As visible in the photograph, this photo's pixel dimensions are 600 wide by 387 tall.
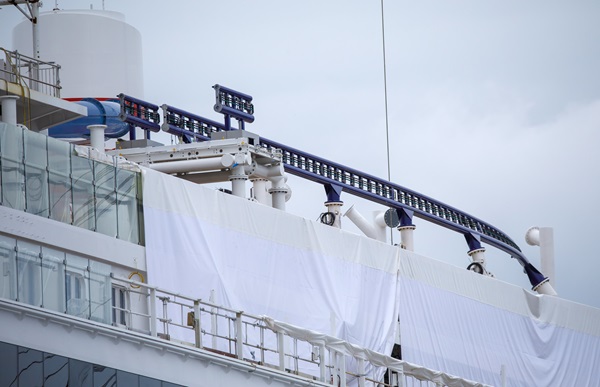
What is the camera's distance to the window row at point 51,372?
80.1 feet

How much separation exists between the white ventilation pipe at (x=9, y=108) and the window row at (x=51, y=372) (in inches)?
261

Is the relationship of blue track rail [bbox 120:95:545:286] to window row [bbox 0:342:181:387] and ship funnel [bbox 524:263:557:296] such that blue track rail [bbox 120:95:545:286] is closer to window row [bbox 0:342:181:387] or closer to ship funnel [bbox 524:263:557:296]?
ship funnel [bbox 524:263:557:296]

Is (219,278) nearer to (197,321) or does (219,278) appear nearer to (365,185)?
(197,321)

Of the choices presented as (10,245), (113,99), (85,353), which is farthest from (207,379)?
(113,99)

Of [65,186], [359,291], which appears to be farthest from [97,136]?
[359,291]

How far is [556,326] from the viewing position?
46156mm

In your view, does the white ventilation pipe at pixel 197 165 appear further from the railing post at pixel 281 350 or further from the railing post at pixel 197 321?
the railing post at pixel 197 321

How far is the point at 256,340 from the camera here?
33438 mm

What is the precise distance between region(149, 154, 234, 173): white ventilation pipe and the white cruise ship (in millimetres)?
50

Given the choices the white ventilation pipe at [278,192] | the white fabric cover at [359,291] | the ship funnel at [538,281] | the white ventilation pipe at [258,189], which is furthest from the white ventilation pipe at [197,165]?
the ship funnel at [538,281]

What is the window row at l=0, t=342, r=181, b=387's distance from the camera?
24.4m

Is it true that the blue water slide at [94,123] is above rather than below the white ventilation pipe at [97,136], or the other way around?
above

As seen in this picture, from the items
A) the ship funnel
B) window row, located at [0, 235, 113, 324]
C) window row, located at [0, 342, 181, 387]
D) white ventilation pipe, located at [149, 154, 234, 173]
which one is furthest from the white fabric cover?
window row, located at [0, 342, 181, 387]

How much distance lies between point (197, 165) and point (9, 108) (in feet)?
29.7
